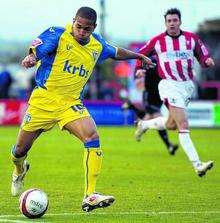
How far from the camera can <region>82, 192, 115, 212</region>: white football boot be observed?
1015 centimetres

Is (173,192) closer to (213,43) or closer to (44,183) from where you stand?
(44,183)

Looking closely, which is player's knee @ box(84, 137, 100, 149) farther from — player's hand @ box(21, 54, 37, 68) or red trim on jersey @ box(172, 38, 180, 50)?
red trim on jersey @ box(172, 38, 180, 50)

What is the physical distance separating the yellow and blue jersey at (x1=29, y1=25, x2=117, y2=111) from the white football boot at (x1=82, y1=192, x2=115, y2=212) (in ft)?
3.94

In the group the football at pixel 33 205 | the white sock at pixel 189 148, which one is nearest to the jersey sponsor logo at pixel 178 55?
the white sock at pixel 189 148

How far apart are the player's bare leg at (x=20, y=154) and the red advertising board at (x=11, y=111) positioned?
2050 centimetres

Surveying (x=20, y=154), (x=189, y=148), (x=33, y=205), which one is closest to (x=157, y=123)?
(x=189, y=148)

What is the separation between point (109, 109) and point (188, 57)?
17466 millimetres

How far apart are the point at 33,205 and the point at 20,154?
5.10 ft

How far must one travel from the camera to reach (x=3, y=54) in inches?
2655

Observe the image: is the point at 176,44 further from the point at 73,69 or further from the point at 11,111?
the point at 11,111

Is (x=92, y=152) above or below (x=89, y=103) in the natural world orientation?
above

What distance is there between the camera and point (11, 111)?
32500 millimetres

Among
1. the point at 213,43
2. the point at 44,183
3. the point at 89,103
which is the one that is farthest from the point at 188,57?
the point at 213,43

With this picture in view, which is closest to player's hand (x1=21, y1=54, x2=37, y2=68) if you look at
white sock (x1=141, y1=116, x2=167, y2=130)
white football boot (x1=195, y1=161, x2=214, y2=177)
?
white football boot (x1=195, y1=161, x2=214, y2=177)
